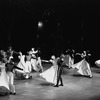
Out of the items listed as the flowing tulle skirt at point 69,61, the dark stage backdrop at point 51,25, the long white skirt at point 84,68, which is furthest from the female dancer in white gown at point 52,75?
the dark stage backdrop at point 51,25

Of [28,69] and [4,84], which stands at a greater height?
[28,69]

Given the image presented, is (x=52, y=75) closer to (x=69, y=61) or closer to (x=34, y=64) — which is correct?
(x=34, y=64)

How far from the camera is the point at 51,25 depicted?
100 ft

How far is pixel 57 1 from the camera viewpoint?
26516mm

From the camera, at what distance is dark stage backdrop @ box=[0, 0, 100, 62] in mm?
26969

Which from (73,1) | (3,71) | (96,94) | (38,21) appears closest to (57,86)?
(96,94)

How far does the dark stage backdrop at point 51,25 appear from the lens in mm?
26969

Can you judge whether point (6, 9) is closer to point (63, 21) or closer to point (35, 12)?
point (35, 12)

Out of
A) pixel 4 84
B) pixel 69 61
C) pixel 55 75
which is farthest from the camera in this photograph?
pixel 69 61

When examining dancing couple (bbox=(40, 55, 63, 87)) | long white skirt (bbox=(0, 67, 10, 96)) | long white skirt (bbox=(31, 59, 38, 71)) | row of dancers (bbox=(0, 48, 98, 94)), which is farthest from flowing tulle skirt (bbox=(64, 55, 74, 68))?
long white skirt (bbox=(0, 67, 10, 96))

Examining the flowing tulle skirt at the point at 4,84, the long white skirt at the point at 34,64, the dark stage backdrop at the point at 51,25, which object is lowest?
the flowing tulle skirt at the point at 4,84

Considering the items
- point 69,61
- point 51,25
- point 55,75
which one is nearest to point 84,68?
point 55,75

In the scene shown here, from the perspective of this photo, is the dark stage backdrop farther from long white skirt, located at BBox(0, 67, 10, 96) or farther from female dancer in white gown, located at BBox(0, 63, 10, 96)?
long white skirt, located at BBox(0, 67, 10, 96)

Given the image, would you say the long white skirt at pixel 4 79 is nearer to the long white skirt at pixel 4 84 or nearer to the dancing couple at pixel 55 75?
the long white skirt at pixel 4 84
